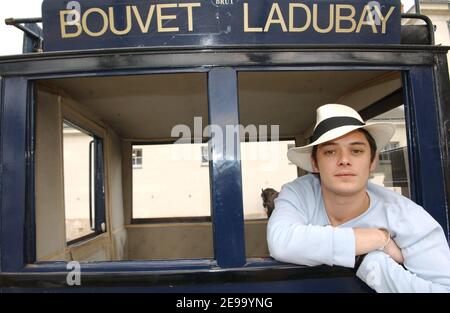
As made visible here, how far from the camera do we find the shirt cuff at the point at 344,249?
4.89 feet

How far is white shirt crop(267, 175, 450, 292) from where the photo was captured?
1.45 meters

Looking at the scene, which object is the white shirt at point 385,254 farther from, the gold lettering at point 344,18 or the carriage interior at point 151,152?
the gold lettering at point 344,18

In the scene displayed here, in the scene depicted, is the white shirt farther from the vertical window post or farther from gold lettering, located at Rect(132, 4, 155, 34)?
gold lettering, located at Rect(132, 4, 155, 34)

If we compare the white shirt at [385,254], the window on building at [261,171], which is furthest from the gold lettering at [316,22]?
the window on building at [261,171]

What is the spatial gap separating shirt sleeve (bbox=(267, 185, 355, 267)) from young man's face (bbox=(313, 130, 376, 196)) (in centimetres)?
21

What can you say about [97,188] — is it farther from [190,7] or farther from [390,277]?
[390,277]

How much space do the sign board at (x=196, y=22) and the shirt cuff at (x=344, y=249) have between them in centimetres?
98

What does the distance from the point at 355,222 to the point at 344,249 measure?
270mm

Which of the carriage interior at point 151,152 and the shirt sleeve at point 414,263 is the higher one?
the carriage interior at point 151,152

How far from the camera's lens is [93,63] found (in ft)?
6.08

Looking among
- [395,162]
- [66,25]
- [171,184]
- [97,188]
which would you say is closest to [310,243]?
[66,25]

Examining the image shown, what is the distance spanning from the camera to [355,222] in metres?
1.73

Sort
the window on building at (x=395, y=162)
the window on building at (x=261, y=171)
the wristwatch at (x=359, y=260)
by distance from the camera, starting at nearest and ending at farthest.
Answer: the wristwatch at (x=359, y=260) < the window on building at (x=395, y=162) < the window on building at (x=261, y=171)
